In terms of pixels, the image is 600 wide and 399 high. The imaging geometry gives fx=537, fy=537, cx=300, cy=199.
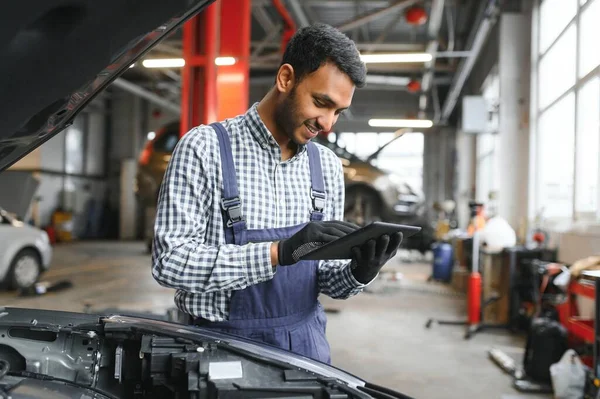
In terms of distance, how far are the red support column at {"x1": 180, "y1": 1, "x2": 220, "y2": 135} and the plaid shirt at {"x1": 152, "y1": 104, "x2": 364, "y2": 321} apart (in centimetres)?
Result: 339

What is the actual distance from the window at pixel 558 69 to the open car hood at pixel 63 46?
5.24 metres

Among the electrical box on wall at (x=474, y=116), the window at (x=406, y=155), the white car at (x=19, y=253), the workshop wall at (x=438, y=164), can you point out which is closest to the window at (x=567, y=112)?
the electrical box on wall at (x=474, y=116)

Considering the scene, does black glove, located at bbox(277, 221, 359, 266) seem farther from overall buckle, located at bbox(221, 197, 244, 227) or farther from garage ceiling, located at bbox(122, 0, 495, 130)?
garage ceiling, located at bbox(122, 0, 495, 130)

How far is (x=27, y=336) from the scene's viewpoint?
1313 millimetres

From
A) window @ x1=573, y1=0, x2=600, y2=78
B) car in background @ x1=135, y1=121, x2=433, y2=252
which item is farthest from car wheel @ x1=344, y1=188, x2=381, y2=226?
window @ x1=573, y1=0, x2=600, y2=78

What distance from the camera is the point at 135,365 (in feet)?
4.22

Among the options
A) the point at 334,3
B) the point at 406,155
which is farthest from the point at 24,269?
the point at 406,155

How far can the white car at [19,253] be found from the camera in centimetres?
604

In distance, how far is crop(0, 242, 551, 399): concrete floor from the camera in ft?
11.5

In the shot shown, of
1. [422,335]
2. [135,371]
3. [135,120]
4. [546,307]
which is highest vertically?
[135,120]

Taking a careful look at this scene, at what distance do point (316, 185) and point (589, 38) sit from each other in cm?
451

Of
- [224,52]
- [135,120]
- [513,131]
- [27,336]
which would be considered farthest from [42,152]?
[27,336]

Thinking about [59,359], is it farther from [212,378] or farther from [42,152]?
[42,152]

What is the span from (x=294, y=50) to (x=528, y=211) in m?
6.37
